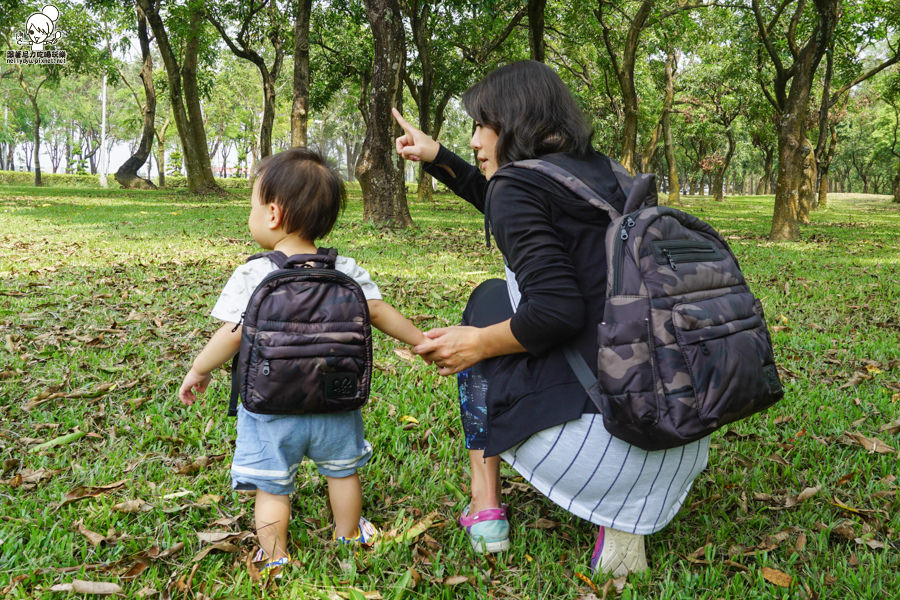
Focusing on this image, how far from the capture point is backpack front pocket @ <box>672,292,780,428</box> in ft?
5.20

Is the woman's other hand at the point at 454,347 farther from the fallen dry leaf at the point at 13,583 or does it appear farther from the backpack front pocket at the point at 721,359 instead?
the fallen dry leaf at the point at 13,583

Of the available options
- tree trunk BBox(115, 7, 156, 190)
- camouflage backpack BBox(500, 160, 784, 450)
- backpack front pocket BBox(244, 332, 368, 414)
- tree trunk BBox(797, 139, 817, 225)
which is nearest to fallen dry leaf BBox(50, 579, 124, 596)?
backpack front pocket BBox(244, 332, 368, 414)

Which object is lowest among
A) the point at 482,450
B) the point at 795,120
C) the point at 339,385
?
the point at 482,450

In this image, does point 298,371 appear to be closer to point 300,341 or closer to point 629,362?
point 300,341

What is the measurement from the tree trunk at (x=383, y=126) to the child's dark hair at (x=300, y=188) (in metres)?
8.26

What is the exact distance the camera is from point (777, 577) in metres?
2.08

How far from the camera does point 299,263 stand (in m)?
1.97

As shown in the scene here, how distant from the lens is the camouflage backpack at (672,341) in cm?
159

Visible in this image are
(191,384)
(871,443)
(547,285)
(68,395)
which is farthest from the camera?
(68,395)

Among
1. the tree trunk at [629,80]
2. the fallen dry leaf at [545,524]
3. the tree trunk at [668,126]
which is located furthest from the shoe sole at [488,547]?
the tree trunk at [668,126]

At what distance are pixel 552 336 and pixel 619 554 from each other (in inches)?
30.1

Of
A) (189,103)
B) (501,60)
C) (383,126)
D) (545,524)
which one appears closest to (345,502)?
(545,524)

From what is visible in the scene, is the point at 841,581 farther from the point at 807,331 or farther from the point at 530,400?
the point at 807,331

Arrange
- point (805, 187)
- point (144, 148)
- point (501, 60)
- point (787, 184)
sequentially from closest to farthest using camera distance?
point (787, 184) → point (805, 187) → point (501, 60) → point (144, 148)
